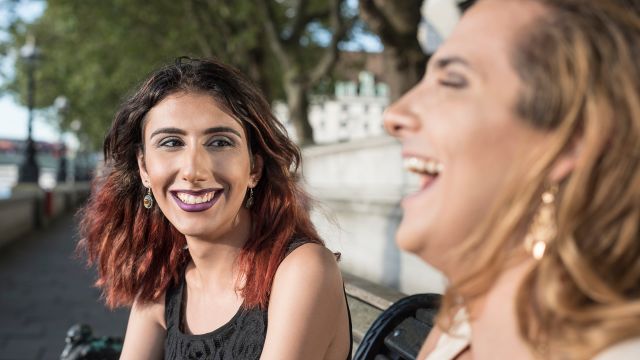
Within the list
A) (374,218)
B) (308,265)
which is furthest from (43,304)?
(308,265)

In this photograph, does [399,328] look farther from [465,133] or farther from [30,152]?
[30,152]

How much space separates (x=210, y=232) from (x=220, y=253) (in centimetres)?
13

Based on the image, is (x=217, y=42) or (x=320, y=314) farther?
(x=217, y=42)

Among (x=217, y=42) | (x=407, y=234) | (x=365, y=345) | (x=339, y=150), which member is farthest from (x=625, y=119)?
(x=217, y=42)

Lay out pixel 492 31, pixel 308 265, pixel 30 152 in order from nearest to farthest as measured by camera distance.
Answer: pixel 492 31
pixel 308 265
pixel 30 152

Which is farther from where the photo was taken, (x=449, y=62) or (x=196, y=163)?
(x=196, y=163)

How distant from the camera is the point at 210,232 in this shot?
7.44 feet

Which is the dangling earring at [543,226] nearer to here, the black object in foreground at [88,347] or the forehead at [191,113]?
the forehead at [191,113]

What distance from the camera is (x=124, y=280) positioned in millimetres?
2588

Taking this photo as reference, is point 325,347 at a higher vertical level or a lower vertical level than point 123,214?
lower

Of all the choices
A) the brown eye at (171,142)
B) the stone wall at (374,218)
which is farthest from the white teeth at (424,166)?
the stone wall at (374,218)

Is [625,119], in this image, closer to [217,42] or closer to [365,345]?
[365,345]

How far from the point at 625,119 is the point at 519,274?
245 mm

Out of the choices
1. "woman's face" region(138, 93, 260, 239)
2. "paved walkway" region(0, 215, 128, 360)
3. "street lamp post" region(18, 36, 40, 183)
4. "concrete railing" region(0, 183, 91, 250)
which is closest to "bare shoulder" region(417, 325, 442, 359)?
"woman's face" region(138, 93, 260, 239)
